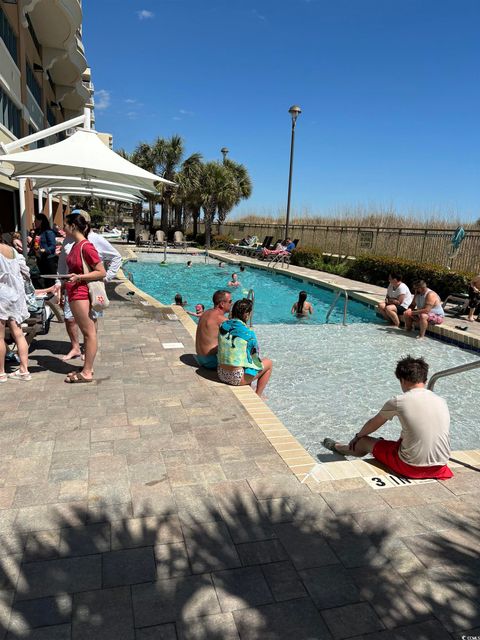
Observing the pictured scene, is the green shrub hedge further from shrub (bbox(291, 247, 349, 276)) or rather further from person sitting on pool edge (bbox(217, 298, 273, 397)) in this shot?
person sitting on pool edge (bbox(217, 298, 273, 397))

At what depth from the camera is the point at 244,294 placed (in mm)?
15883

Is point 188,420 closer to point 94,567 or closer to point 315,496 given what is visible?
point 315,496

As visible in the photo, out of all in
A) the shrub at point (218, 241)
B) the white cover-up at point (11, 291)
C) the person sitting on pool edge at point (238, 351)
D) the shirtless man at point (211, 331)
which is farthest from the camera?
the shrub at point (218, 241)

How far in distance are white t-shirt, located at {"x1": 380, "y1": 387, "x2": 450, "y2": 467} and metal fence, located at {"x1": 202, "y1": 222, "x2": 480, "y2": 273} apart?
39.3ft

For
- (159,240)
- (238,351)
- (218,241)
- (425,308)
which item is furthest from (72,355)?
(159,240)

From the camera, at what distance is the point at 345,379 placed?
684cm

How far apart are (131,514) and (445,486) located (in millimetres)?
2167

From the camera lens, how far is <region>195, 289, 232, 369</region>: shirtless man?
5.13 meters

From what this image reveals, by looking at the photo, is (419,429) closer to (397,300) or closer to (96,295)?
(96,295)

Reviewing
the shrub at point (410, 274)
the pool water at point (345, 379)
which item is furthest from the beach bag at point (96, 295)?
the shrub at point (410, 274)

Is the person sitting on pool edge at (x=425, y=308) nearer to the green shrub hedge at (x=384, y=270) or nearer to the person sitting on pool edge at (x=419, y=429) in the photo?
the green shrub hedge at (x=384, y=270)

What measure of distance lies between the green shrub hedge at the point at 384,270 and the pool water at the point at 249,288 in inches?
77.9

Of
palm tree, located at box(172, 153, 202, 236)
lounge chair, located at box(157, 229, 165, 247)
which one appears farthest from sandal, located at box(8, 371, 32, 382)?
palm tree, located at box(172, 153, 202, 236)

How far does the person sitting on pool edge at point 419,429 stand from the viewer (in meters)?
3.04
